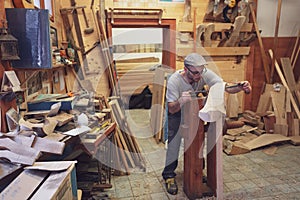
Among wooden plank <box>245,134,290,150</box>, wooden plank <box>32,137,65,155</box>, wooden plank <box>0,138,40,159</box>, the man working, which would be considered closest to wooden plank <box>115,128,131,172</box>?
the man working

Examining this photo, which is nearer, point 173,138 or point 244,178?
point 173,138

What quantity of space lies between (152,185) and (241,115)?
267cm

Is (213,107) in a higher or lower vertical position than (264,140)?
higher

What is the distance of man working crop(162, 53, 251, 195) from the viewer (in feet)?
7.23

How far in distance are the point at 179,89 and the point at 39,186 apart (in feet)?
5.06

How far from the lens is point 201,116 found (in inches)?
78.9

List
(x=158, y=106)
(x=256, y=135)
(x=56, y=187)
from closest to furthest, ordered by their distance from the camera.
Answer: (x=56, y=187)
(x=256, y=135)
(x=158, y=106)

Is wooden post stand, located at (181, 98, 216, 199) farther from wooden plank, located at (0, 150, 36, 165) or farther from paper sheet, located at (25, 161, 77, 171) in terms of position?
wooden plank, located at (0, 150, 36, 165)

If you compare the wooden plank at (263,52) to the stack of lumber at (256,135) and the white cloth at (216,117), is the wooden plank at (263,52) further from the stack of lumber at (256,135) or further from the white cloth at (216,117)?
the white cloth at (216,117)

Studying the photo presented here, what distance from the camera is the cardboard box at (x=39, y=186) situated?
3.32ft

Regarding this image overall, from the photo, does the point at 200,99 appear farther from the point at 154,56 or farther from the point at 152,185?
the point at 154,56

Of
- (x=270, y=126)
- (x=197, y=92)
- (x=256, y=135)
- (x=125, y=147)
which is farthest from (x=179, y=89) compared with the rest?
(x=270, y=126)

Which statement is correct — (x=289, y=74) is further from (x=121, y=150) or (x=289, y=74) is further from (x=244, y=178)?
(x=121, y=150)

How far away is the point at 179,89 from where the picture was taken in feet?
7.67
